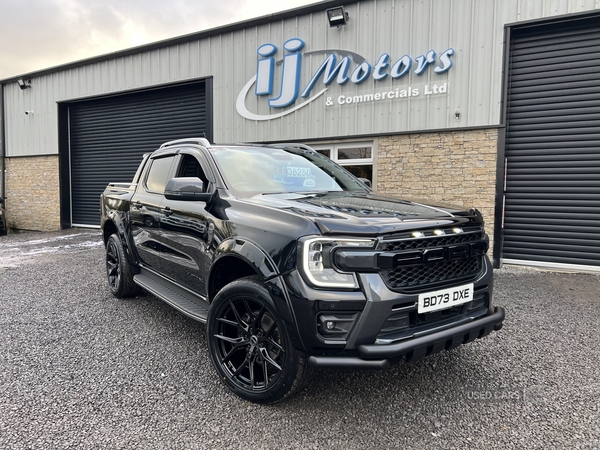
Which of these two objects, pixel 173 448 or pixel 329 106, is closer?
pixel 173 448

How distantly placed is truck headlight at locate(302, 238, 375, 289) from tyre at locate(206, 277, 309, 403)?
326 mm

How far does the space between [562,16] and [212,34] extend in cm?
759

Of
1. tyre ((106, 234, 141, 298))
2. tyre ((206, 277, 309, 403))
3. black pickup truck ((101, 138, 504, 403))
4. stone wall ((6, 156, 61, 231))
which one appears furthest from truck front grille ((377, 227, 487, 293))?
stone wall ((6, 156, 61, 231))

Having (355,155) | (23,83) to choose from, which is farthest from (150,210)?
(23,83)

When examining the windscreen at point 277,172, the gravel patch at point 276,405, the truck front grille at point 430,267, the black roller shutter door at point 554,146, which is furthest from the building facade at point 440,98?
the truck front grille at point 430,267

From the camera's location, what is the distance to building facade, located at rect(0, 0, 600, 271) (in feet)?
23.4

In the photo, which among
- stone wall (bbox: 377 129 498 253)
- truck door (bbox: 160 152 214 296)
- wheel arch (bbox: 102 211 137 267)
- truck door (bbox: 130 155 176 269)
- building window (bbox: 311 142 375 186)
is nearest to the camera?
truck door (bbox: 160 152 214 296)

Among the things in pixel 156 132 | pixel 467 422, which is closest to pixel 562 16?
Result: pixel 467 422

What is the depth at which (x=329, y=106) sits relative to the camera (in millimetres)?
8820

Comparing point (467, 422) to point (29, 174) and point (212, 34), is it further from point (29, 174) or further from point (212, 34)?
point (29, 174)

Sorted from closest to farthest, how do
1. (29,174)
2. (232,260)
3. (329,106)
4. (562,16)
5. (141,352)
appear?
(232,260) < (141,352) < (562,16) < (329,106) < (29,174)

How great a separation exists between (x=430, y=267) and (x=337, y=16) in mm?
7551

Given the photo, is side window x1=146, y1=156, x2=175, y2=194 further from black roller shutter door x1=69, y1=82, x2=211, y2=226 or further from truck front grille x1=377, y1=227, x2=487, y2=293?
black roller shutter door x1=69, y1=82, x2=211, y2=226

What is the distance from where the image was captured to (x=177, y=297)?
3.54 metres
